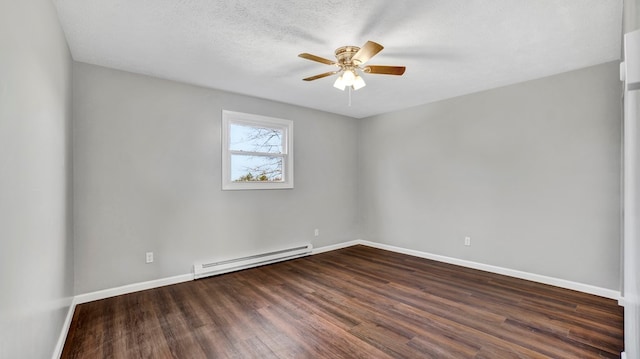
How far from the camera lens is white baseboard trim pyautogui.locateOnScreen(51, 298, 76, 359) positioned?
2004 millimetres

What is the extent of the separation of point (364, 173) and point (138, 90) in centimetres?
386

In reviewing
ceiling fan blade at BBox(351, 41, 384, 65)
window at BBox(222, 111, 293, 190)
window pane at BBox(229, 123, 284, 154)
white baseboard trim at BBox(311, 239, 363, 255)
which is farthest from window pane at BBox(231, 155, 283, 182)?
ceiling fan blade at BBox(351, 41, 384, 65)

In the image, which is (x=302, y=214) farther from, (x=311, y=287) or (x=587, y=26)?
(x=587, y=26)

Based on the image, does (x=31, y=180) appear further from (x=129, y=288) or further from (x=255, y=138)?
(x=255, y=138)

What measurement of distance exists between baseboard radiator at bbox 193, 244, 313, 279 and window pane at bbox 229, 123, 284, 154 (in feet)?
5.15

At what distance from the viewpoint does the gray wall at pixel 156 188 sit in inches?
119

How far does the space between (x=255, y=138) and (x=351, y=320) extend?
2.90m

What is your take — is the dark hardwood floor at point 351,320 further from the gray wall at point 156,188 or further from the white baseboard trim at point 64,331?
the gray wall at point 156,188

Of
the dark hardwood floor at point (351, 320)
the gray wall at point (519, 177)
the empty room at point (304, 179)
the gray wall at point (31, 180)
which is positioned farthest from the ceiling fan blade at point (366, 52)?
the gray wall at point (519, 177)

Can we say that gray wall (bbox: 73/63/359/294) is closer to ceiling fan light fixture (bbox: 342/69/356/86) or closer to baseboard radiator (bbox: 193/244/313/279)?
baseboard radiator (bbox: 193/244/313/279)

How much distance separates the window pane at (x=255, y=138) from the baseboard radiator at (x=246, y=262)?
157 cm

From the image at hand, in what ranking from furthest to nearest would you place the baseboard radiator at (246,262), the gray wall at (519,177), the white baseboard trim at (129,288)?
1. the baseboard radiator at (246,262)
2. the gray wall at (519,177)
3. the white baseboard trim at (129,288)

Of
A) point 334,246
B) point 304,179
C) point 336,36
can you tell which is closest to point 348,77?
point 336,36

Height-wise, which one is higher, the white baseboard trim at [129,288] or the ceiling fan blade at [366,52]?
the ceiling fan blade at [366,52]
